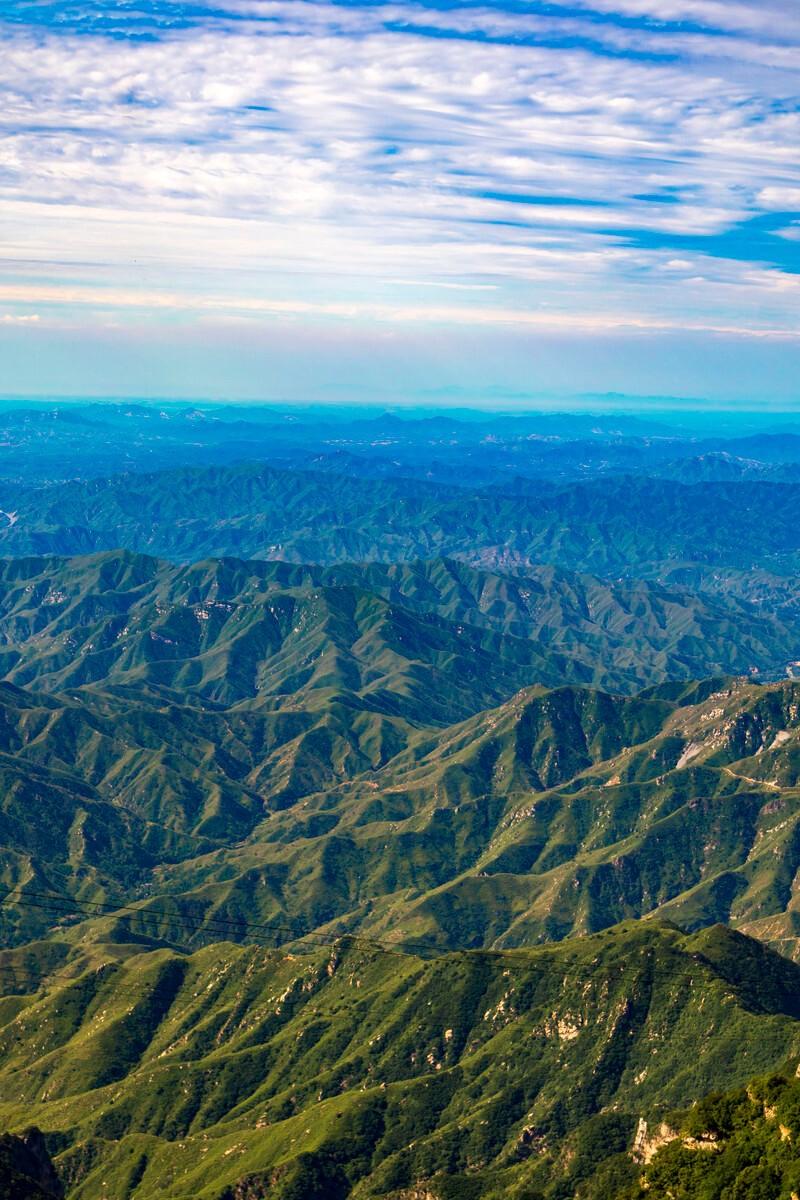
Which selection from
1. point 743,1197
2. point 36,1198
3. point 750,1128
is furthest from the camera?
point 36,1198

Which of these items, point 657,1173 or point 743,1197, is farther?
point 657,1173

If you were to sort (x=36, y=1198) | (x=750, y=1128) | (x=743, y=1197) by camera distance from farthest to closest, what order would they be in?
1. (x=36, y=1198)
2. (x=750, y=1128)
3. (x=743, y=1197)

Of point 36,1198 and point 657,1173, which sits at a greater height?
point 657,1173

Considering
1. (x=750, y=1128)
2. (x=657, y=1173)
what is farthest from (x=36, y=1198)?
(x=750, y=1128)

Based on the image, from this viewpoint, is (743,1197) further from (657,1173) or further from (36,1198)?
(36,1198)

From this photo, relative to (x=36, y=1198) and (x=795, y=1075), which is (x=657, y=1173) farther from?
(x=36, y=1198)

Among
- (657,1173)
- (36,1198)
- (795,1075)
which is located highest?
(795,1075)

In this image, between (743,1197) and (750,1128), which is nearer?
(743,1197)
